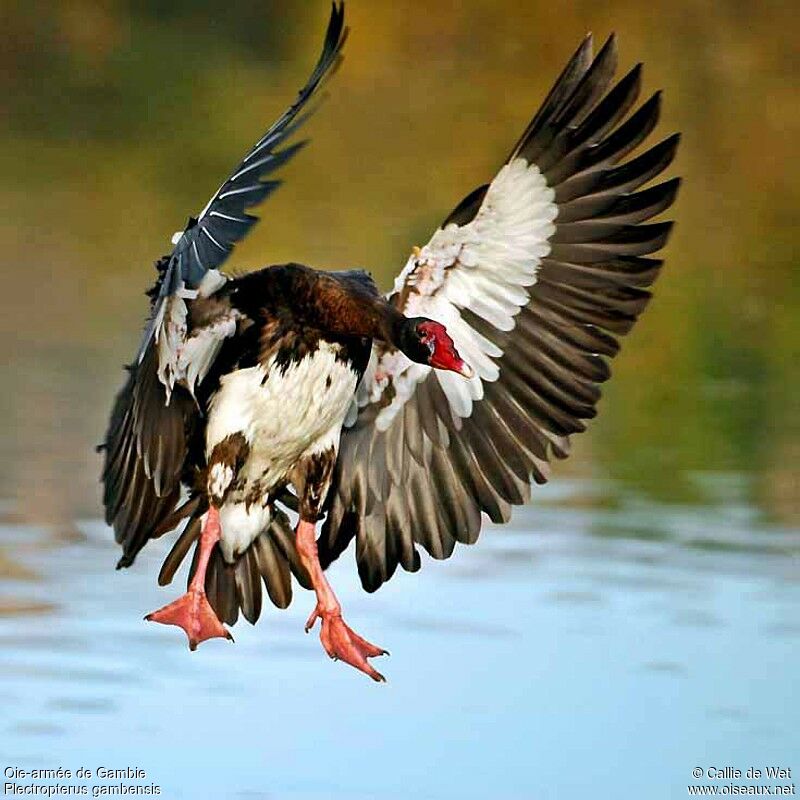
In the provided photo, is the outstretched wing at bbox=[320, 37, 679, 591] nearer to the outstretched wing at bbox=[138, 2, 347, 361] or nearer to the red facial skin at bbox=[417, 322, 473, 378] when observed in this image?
the red facial skin at bbox=[417, 322, 473, 378]

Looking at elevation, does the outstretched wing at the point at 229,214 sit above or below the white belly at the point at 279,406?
above

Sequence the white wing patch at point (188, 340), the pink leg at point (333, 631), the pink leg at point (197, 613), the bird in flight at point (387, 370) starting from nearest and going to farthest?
the white wing patch at point (188, 340), the bird in flight at point (387, 370), the pink leg at point (197, 613), the pink leg at point (333, 631)

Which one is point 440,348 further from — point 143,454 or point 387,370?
point 143,454

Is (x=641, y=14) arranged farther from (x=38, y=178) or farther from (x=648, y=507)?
(x=648, y=507)

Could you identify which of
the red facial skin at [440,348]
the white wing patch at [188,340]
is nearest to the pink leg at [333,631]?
the white wing patch at [188,340]

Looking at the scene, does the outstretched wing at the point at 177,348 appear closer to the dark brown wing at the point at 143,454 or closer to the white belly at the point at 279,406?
the dark brown wing at the point at 143,454

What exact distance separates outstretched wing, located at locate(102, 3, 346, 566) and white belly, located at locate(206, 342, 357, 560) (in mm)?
105

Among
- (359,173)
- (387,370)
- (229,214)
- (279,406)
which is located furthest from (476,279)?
(359,173)

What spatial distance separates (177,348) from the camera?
6.38m

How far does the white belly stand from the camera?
6586mm

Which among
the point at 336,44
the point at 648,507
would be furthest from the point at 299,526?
the point at 648,507

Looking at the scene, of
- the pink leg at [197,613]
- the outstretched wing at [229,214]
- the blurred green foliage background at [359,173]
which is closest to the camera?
the outstretched wing at [229,214]

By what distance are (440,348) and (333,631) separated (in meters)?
0.94

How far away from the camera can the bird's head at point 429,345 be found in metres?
6.46
